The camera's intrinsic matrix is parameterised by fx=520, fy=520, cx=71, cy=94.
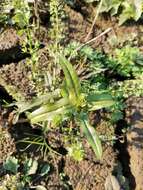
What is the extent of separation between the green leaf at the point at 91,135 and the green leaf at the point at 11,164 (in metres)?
0.43

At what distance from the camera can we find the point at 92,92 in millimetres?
3096

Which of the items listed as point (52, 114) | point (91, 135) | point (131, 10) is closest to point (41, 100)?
point (52, 114)

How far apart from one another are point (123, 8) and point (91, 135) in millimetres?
1080

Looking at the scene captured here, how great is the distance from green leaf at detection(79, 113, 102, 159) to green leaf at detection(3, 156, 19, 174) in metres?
0.43

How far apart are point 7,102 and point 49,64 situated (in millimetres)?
351

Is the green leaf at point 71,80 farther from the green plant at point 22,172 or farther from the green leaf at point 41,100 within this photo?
the green plant at point 22,172

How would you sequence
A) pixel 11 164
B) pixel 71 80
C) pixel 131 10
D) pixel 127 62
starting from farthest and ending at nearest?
pixel 131 10 < pixel 127 62 < pixel 11 164 < pixel 71 80

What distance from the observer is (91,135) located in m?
2.83

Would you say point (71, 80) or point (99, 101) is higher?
point (71, 80)

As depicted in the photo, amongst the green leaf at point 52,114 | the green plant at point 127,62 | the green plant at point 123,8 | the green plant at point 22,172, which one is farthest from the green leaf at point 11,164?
the green plant at point 123,8

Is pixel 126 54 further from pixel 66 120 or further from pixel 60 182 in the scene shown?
pixel 60 182

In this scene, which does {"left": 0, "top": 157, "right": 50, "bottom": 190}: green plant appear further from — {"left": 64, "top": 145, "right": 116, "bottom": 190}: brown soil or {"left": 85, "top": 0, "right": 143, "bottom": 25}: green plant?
{"left": 85, "top": 0, "right": 143, "bottom": 25}: green plant

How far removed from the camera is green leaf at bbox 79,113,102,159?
9.09 ft

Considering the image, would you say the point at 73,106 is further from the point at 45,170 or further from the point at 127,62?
the point at 127,62
